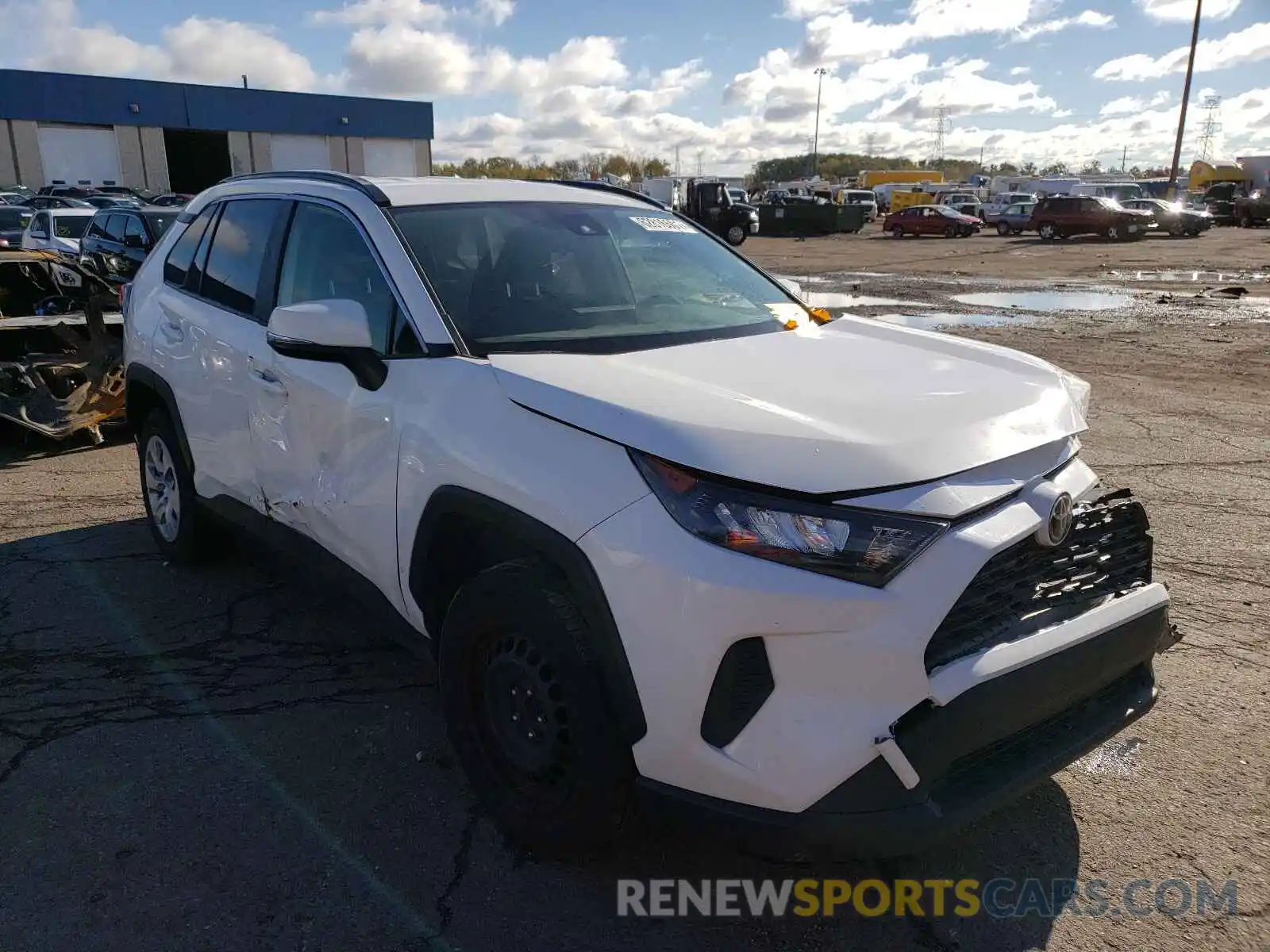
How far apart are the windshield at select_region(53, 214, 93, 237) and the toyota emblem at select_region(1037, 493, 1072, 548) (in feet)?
66.4

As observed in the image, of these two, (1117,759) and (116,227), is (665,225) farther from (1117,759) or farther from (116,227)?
(116,227)

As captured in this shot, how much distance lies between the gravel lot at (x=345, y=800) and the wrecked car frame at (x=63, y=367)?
2.13 m

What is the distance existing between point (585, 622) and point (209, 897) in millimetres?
1310

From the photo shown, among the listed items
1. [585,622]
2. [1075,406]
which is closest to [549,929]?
[585,622]

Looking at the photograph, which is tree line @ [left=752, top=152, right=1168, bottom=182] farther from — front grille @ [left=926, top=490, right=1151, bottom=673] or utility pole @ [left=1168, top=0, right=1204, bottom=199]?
front grille @ [left=926, top=490, right=1151, bottom=673]

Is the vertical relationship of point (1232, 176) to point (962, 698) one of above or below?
above

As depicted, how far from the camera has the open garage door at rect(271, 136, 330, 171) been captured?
55.4m

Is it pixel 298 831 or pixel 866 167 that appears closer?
pixel 298 831

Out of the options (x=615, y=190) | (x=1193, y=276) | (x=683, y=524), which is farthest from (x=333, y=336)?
(x=1193, y=276)

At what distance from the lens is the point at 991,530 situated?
2.21 metres

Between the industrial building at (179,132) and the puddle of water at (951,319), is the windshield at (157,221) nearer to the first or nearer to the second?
the puddle of water at (951,319)

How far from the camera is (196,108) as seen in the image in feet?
172

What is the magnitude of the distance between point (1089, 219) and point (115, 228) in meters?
33.8

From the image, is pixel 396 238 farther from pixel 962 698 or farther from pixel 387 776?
pixel 962 698
